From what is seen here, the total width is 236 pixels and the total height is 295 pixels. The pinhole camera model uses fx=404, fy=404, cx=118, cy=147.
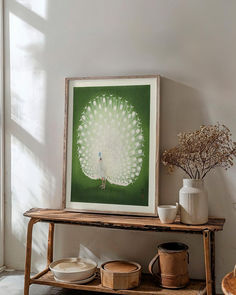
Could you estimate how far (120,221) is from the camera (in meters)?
2.78

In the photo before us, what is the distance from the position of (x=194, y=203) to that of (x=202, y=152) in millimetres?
382

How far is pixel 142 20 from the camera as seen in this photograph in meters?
3.11

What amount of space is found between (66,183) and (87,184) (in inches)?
7.0

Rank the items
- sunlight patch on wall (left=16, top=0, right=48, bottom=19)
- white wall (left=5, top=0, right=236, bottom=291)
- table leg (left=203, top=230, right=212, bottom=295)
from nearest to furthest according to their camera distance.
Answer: table leg (left=203, top=230, right=212, bottom=295) → white wall (left=5, top=0, right=236, bottom=291) → sunlight patch on wall (left=16, top=0, right=48, bottom=19)

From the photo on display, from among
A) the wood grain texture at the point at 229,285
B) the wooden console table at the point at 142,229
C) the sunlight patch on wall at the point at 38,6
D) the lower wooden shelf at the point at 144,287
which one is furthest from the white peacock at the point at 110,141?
the wood grain texture at the point at 229,285

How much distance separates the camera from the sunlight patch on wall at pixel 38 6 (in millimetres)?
3354

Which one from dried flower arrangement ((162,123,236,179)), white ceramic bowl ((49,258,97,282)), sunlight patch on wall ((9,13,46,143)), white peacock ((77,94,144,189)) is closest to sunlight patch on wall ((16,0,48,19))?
sunlight patch on wall ((9,13,46,143))

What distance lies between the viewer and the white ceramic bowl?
2.84m

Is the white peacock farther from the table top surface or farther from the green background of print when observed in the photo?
the table top surface

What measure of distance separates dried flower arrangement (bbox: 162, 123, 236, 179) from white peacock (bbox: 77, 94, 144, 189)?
282mm

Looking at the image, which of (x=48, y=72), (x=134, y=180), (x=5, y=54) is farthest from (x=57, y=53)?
(x=134, y=180)

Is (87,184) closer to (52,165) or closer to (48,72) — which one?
(52,165)

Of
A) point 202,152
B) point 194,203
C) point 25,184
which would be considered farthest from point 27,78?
point 194,203

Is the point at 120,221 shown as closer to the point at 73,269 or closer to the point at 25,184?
the point at 73,269
